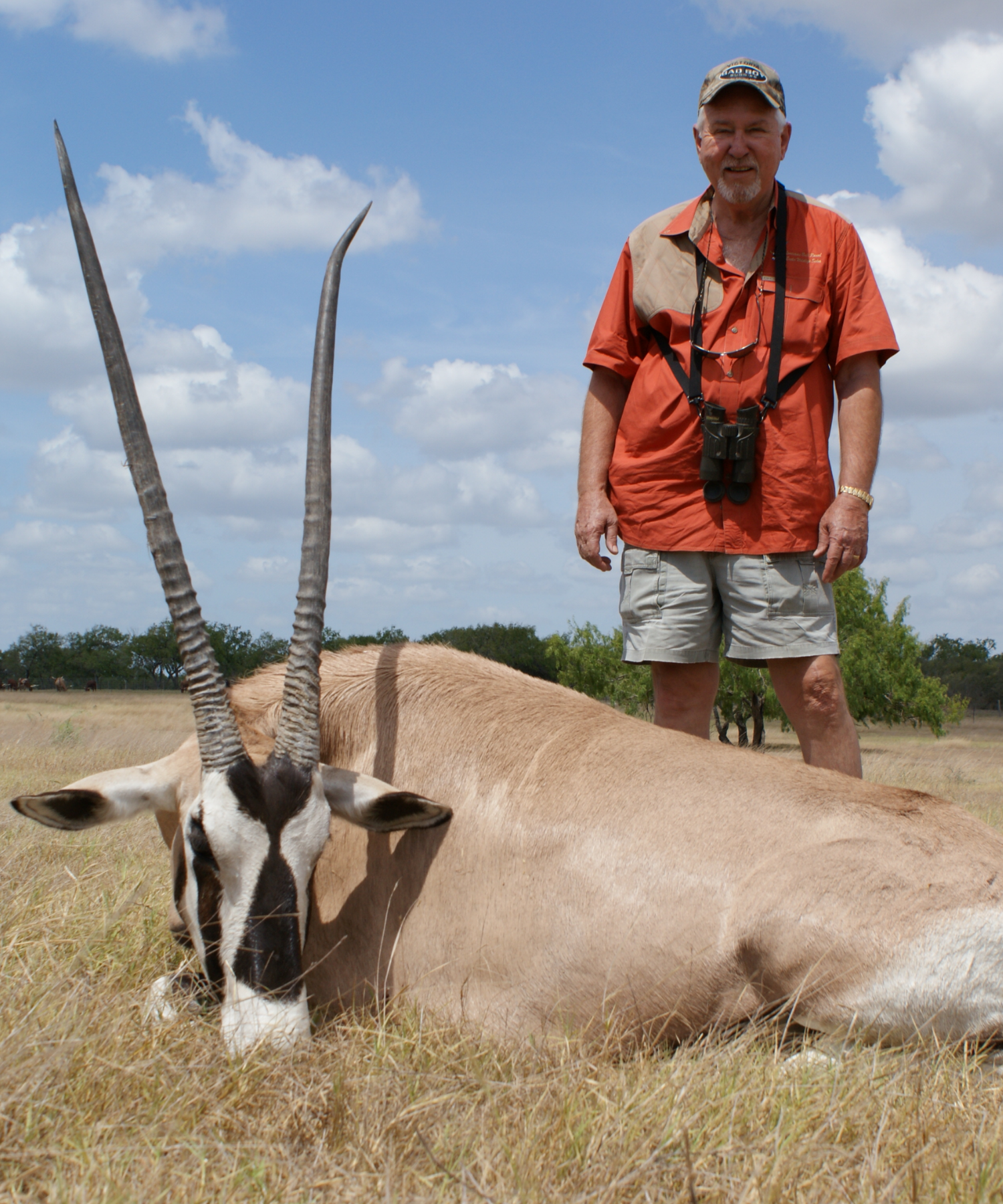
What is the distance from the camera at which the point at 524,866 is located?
11.3ft

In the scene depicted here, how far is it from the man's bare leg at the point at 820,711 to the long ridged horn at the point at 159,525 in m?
2.34

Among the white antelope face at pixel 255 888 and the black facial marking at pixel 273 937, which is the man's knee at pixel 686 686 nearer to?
the white antelope face at pixel 255 888

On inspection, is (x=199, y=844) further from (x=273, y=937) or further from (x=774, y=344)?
(x=774, y=344)

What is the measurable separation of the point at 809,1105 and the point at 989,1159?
454mm

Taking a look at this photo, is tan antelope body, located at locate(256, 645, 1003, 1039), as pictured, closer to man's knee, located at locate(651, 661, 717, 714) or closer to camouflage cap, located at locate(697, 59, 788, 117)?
man's knee, located at locate(651, 661, 717, 714)

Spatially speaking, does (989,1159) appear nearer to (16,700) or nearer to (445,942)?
(445,942)

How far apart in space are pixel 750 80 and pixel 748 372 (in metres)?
1.20

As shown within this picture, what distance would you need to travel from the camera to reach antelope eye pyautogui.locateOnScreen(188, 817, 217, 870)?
315 centimetres

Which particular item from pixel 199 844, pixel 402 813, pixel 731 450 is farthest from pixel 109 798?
pixel 731 450

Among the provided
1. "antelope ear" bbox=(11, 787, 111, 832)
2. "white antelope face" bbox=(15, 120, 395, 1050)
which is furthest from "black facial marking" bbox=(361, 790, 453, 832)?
"antelope ear" bbox=(11, 787, 111, 832)

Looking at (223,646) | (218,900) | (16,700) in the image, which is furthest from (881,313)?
(16,700)

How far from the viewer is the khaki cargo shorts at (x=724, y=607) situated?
4.34 meters

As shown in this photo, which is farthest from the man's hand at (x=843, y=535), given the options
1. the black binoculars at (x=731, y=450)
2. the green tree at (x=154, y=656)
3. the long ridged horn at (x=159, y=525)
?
the green tree at (x=154, y=656)

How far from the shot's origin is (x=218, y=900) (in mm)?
3156
